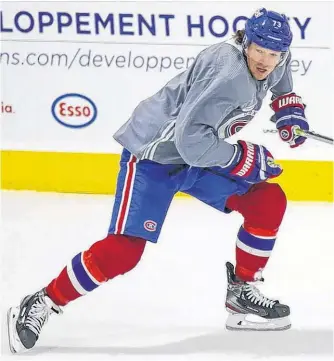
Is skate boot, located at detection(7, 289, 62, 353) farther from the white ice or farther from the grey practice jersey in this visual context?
the grey practice jersey

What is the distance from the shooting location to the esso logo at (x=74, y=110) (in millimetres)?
4262

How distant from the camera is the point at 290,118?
2.82m

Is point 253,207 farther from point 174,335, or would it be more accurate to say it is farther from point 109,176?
point 109,176

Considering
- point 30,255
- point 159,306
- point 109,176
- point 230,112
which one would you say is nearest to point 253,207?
point 230,112

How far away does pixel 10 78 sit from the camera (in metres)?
4.26

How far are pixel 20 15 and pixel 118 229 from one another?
1934mm

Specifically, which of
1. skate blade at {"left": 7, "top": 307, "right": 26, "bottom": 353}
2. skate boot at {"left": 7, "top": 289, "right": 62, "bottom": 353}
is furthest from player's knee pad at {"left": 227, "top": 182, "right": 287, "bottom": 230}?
skate blade at {"left": 7, "top": 307, "right": 26, "bottom": 353}

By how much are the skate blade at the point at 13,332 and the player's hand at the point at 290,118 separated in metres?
0.91

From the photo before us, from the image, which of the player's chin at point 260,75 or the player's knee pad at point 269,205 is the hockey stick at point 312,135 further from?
the player's chin at point 260,75

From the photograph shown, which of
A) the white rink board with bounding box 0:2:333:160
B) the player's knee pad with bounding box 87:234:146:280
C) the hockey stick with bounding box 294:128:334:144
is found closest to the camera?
the player's knee pad with bounding box 87:234:146:280

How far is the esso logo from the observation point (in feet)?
14.0

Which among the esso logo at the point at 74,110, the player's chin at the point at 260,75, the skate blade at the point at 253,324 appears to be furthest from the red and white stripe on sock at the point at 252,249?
the esso logo at the point at 74,110

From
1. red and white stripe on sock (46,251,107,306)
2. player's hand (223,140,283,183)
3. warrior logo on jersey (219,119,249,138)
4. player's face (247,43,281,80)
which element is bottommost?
red and white stripe on sock (46,251,107,306)

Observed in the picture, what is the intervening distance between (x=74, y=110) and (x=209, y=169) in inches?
66.9
